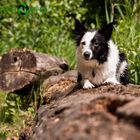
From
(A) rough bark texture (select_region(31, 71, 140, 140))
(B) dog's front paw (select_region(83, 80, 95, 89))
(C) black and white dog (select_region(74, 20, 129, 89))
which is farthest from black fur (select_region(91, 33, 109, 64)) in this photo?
(A) rough bark texture (select_region(31, 71, 140, 140))

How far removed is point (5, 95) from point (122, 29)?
2.27 m

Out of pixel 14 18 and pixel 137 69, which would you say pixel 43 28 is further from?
pixel 137 69

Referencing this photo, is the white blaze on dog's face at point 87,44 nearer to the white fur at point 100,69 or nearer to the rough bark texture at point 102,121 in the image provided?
the white fur at point 100,69

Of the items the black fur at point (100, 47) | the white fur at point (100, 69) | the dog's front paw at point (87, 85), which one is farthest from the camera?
the white fur at point (100, 69)

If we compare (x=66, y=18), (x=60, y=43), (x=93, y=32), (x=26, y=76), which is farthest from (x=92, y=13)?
(x=93, y=32)

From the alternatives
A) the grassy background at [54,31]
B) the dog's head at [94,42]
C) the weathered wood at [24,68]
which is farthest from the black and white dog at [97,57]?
the weathered wood at [24,68]

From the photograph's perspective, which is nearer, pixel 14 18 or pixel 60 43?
pixel 60 43

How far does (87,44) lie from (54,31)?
4.67 m

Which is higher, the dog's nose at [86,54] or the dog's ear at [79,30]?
the dog's ear at [79,30]

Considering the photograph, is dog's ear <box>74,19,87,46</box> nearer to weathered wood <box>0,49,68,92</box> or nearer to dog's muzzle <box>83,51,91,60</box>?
dog's muzzle <box>83,51,91,60</box>

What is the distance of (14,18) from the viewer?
1152 cm

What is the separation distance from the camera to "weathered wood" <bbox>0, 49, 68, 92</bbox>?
Result: 26.5ft

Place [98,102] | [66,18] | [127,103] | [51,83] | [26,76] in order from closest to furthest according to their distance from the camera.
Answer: [127,103] < [98,102] < [51,83] < [26,76] < [66,18]

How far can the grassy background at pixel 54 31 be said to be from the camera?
7904 millimetres
